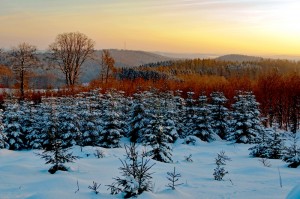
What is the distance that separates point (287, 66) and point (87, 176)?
12622 centimetres

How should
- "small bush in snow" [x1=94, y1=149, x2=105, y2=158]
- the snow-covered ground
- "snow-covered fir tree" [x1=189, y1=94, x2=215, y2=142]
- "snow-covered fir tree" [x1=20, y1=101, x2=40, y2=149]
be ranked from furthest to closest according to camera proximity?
"snow-covered fir tree" [x1=189, y1=94, x2=215, y2=142] < "snow-covered fir tree" [x1=20, y1=101, x2=40, y2=149] < "small bush in snow" [x1=94, y1=149, x2=105, y2=158] < the snow-covered ground

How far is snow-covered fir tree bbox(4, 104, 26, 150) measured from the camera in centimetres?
2722

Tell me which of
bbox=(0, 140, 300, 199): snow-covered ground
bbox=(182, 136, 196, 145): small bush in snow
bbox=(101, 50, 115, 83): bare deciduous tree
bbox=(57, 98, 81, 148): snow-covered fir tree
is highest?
bbox=(101, 50, 115, 83): bare deciduous tree

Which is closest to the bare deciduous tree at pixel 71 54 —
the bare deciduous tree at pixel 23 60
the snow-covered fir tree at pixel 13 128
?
the bare deciduous tree at pixel 23 60

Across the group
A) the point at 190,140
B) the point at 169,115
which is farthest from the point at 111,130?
the point at 190,140

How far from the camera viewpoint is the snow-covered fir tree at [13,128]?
27.2 m

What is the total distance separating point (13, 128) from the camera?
27688 mm

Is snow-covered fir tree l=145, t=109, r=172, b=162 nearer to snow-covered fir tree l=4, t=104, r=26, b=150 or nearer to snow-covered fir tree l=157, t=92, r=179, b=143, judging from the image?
snow-covered fir tree l=157, t=92, r=179, b=143

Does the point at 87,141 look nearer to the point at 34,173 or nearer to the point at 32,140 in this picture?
the point at 32,140

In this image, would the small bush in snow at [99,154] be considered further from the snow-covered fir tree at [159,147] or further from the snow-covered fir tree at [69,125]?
the snow-covered fir tree at [69,125]

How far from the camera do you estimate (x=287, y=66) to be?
405ft

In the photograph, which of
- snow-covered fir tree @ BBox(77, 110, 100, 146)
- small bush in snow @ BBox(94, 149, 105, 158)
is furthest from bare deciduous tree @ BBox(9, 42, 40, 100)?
small bush in snow @ BBox(94, 149, 105, 158)

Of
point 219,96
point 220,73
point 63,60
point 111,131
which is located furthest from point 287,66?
point 111,131

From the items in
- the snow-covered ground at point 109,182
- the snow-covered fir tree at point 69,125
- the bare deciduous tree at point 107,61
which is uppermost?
the bare deciduous tree at point 107,61
